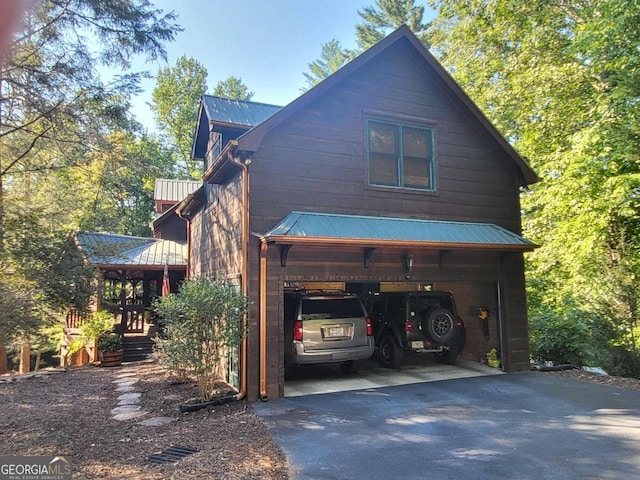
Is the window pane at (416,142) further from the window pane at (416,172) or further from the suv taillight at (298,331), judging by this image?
the suv taillight at (298,331)

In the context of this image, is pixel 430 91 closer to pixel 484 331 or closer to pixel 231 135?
pixel 231 135

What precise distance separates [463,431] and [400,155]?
567 centimetres

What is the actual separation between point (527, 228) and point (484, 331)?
7.55 m

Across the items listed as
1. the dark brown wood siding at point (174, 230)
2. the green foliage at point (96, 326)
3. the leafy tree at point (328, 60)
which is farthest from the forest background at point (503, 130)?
the leafy tree at point (328, 60)

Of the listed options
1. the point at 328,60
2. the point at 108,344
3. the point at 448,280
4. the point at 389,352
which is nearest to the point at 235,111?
the point at 448,280

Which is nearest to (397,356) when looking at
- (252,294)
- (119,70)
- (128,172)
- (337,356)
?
(337,356)

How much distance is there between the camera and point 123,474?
4.11 metres

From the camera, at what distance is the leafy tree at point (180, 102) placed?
111 feet

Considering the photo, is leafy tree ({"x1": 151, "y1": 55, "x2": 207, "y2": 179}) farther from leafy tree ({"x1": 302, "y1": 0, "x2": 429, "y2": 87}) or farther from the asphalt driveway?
the asphalt driveway

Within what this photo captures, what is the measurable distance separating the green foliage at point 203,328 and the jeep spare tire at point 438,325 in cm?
409

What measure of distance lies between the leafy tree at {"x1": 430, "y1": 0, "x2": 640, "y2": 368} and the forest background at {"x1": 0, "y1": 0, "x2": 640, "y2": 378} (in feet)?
→ 0.15

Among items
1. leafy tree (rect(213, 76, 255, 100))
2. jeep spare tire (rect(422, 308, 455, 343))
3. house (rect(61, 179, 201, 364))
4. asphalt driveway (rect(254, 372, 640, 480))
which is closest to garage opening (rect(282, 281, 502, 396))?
jeep spare tire (rect(422, 308, 455, 343))

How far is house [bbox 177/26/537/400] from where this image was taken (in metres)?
7.31

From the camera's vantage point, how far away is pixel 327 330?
7938mm
